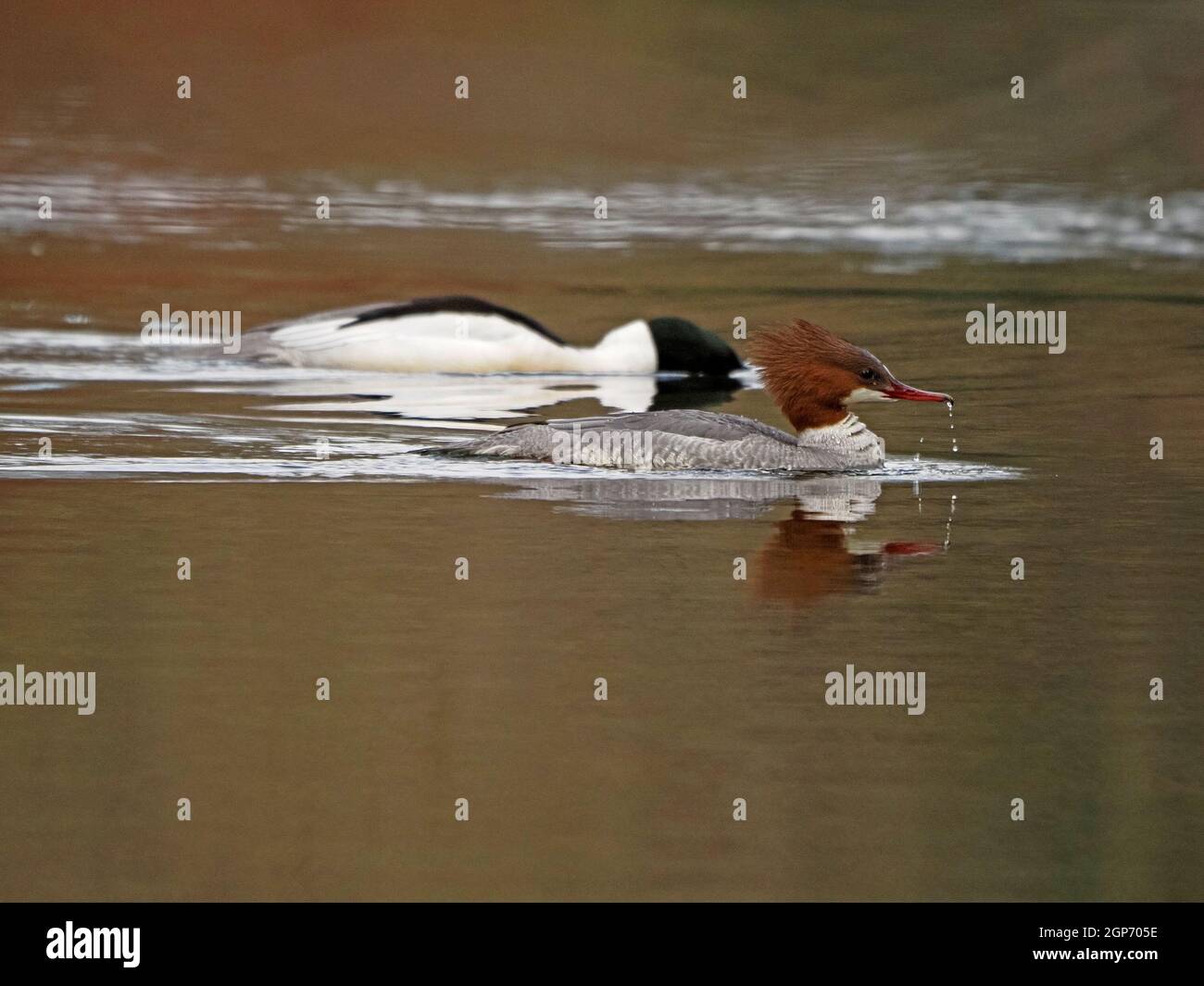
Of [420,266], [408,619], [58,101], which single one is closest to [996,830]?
[408,619]

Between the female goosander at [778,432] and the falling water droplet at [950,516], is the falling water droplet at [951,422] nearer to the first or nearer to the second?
the female goosander at [778,432]

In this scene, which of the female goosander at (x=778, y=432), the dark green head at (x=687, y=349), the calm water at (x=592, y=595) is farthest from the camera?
the dark green head at (x=687, y=349)

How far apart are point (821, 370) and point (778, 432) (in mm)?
437

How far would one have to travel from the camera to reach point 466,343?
17.5 meters

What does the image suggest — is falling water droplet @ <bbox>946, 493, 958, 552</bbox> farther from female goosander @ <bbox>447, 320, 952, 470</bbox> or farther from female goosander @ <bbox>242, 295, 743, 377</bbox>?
female goosander @ <bbox>242, 295, 743, 377</bbox>

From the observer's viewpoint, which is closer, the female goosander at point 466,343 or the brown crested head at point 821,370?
the brown crested head at point 821,370

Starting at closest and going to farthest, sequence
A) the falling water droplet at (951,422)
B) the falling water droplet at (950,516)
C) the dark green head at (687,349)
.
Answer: the falling water droplet at (950,516) < the falling water droplet at (951,422) < the dark green head at (687,349)

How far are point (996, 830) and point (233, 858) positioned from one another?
219 cm

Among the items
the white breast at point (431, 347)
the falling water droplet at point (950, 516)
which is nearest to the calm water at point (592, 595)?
the falling water droplet at point (950, 516)

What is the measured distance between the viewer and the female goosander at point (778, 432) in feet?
39.5

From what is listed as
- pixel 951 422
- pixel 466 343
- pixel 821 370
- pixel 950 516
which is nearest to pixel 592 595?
pixel 950 516

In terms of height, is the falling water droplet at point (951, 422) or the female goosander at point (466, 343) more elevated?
the female goosander at point (466, 343)

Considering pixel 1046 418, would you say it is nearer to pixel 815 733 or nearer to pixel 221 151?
pixel 815 733

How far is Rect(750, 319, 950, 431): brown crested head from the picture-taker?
12.1 metres
